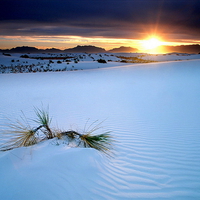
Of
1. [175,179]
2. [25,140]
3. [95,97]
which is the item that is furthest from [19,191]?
[95,97]

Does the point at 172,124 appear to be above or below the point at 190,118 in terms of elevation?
below

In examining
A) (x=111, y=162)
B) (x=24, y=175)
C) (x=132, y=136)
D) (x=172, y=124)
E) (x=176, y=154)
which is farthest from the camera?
(x=172, y=124)

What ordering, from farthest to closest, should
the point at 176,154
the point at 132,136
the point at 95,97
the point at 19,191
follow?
the point at 95,97
the point at 132,136
the point at 176,154
the point at 19,191

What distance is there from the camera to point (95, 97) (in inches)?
311

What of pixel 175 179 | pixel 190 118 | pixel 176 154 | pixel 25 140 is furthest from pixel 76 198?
pixel 190 118

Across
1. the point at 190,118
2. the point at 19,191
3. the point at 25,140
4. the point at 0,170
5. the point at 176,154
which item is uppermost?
the point at 190,118

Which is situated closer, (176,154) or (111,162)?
(111,162)

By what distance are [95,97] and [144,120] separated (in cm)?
334

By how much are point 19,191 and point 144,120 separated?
3.83m

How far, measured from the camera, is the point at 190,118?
498cm

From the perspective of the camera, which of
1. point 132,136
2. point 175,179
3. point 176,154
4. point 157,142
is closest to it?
point 175,179

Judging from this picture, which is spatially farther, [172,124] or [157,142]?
[172,124]

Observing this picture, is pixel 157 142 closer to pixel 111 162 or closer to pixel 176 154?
pixel 176 154

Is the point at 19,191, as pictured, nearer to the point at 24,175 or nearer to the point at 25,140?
the point at 24,175
